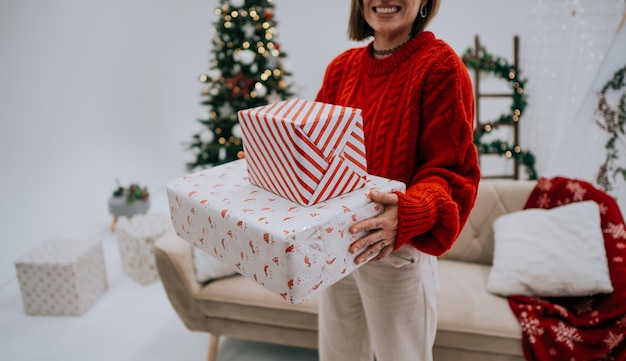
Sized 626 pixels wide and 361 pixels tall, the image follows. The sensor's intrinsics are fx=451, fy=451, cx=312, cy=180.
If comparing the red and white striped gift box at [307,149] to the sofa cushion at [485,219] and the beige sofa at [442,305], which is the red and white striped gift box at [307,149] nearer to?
the beige sofa at [442,305]

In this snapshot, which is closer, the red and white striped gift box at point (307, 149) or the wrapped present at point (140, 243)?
the red and white striped gift box at point (307, 149)

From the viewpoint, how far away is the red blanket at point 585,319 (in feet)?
5.14

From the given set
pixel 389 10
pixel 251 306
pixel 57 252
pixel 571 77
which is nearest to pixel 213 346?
pixel 251 306

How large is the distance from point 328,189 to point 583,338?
125 cm

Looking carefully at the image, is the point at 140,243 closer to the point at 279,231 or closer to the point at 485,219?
the point at 485,219

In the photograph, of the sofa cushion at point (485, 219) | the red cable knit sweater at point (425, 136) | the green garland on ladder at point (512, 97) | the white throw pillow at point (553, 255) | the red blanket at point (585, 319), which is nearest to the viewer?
the red cable knit sweater at point (425, 136)

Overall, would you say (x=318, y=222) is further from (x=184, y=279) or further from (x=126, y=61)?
(x=126, y=61)

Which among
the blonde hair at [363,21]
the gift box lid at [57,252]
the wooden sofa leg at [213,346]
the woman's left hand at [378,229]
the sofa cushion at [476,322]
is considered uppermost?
the blonde hair at [363,21]

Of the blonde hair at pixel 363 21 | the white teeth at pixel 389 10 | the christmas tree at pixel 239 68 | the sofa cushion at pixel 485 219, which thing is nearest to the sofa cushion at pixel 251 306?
the sofa cushion at pixel 485 219

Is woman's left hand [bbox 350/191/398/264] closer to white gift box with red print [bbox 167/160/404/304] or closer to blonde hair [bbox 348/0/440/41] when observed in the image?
white gift box with red print [bbox 167/160/404/304]

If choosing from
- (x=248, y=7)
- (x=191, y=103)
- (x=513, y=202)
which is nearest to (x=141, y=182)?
(x=191, y=103)

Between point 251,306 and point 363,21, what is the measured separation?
3.94ft

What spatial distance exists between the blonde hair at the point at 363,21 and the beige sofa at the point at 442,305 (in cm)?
106

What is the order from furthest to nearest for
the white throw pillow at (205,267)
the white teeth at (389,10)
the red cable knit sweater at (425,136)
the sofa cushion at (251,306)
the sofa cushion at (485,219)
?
1. the sofa cushion at (485,219)
2. the white throw pillow at (205,267)
3. the sofa cushion at (251,306)
4. the white teeth at (389,10)
5. the red cable knit sweater at (425,136)
